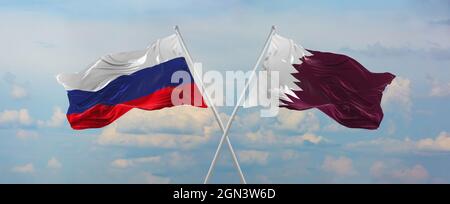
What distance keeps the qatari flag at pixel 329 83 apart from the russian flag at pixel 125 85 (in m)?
4.86

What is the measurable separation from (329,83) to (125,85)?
36.8ft

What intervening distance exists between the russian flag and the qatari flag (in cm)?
486

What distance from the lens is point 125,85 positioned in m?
47.2

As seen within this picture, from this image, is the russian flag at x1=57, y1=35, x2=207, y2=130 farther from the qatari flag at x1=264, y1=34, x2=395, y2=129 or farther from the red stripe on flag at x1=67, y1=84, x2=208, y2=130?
the qatari flag at x1=264, y1=34, x2=395, y2=129

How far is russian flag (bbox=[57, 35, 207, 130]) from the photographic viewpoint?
46.4m

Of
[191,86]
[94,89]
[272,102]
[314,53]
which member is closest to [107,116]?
[94,89]

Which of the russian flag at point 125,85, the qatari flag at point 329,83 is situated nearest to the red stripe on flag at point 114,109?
the russian flag at point 125,85

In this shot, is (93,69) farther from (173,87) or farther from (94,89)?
(173,87)

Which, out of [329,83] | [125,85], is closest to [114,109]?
[125,85]

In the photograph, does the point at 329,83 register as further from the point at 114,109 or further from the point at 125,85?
the point at 114,109

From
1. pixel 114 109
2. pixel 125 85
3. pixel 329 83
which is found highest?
pixel 329 83

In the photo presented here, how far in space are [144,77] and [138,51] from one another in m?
1.53

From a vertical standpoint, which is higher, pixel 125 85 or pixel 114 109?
pixel 125 85

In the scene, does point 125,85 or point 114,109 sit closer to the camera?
point 114,109
